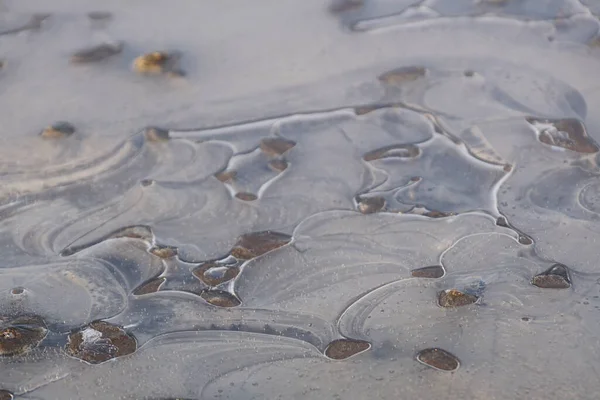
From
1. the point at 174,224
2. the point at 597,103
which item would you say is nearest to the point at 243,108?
the point at 174,224

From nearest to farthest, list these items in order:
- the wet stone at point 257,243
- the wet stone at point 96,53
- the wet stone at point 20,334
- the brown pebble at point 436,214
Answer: the wet stone at point 20,334 → the wet stone at point 257,243 → the brown pebble at point 436,214 → the wet stone at point 96,53

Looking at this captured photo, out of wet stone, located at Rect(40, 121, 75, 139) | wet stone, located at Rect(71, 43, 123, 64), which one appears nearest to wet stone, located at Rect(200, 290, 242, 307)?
wet stone, located at Rect(40, 121, 75, 139)

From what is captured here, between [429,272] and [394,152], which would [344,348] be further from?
[394,152]

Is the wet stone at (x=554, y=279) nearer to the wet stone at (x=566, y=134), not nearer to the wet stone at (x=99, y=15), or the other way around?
the wet stone at (x=566, y=134)

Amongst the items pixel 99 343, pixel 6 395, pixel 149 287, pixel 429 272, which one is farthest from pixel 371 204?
pixel 6 395

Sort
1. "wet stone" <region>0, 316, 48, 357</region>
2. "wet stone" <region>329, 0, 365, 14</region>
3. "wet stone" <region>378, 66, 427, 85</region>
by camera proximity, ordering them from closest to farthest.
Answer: "wet stone" <region>0, 316, 48, 357</region> → "wet stone" <region>378, 66, 427, 85</region> → "wet stone" <region>329, 0, 365, 14</region>

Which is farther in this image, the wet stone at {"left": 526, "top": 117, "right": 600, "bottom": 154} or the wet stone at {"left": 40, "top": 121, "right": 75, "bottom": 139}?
the wet stone at {"left": 40, "top": 121, "right": 75, "bottom": 139}

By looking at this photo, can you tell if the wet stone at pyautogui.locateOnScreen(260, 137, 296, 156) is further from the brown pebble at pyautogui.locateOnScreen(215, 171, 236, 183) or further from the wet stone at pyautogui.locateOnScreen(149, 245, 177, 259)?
the wet stone at pyautogui.locateOnScreen(149, 245, 177, 259)

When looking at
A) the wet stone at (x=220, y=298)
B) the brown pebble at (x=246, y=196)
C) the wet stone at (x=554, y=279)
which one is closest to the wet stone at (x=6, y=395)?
the wet stone at (x=220, y=298)
